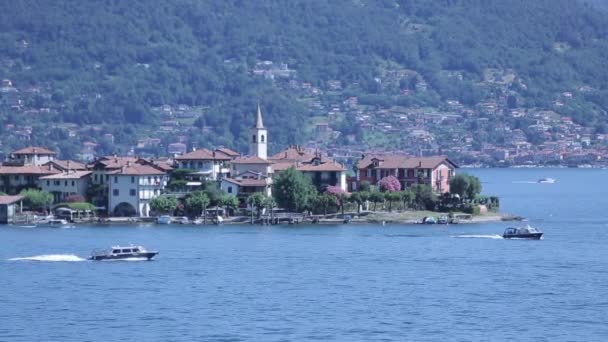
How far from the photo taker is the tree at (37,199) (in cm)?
7762

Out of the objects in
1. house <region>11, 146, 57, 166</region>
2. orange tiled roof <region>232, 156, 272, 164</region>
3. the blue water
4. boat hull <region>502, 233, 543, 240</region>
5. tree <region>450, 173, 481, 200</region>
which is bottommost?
the blue water

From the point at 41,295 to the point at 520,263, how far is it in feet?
55.3

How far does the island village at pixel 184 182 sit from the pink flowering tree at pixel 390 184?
46 millimetres

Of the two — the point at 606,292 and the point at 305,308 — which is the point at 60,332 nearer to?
the point at 305,308

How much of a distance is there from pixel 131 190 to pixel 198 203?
301 centimetres

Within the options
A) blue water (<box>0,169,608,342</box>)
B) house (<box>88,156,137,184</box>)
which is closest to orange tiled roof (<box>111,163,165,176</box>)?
house (<box>88,156,137,184</box>)

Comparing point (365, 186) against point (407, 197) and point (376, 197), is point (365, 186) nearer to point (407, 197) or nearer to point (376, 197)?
point (407, 197)

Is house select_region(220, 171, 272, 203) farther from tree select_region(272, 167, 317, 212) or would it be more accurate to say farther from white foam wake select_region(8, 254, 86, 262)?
white foam wake select_region(8, 254, 86, 262)

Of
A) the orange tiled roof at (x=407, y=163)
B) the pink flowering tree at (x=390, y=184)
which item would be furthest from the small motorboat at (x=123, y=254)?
the orange tiled roof at (x=407, y=163)

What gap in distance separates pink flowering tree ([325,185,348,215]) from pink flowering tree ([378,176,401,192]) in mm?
2653

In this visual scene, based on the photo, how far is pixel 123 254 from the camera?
2233 inches

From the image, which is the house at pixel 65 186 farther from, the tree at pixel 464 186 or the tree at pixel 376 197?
the tree at pixel 464 186

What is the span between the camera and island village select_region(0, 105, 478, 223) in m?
76.9

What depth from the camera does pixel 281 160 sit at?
283ft
